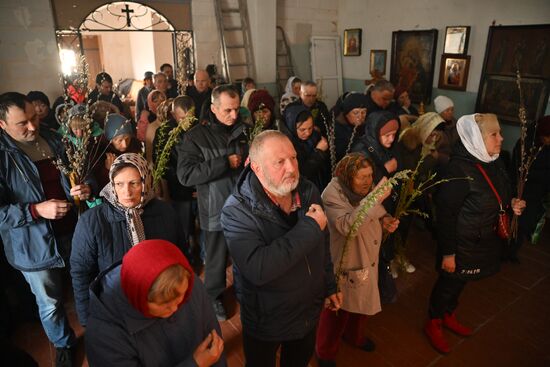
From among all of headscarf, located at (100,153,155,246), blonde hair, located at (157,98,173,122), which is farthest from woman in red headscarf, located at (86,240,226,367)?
blonde hair, located at (157,98,173,122)

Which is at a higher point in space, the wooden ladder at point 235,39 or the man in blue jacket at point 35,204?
the wooden ladder at point 235,39

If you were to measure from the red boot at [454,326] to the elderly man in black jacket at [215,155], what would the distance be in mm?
2194

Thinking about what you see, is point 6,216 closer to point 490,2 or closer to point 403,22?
point 490,2

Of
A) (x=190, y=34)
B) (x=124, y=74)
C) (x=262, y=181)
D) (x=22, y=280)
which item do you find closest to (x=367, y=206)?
(x=262, y=181)

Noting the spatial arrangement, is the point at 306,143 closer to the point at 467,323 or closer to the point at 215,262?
the point at 215,262

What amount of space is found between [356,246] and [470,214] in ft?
3.02

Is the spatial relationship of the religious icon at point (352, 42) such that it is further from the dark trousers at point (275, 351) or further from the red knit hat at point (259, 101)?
the dark trousers at point (275, 351)

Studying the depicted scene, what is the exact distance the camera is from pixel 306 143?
3.81 m

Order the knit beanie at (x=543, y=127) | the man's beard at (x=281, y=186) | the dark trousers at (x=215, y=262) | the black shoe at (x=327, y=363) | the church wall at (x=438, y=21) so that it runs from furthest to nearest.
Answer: the church wall at (x=438, y=21) → the knit beanie at (x=543, y=127) → the dark trousers at (x=215, y=262) → the black shoe at (x=327, y=363) → the man's beard at (x=281, y=186)

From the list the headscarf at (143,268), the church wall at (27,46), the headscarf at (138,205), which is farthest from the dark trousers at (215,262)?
the church wall at (27,46)

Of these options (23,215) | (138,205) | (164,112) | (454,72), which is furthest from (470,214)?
(454,72)

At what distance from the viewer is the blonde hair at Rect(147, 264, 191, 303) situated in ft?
4.76

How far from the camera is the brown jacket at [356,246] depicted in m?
2.46

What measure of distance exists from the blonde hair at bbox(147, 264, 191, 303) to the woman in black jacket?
2.27 meters
